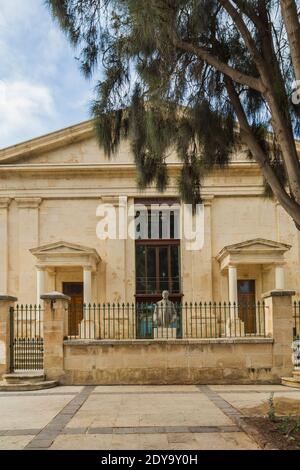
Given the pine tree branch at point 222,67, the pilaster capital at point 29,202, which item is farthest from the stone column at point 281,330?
the pilaster capital at point 29,202

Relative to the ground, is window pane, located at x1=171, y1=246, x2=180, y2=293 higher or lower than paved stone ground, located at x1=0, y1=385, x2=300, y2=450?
higher

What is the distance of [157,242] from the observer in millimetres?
27891

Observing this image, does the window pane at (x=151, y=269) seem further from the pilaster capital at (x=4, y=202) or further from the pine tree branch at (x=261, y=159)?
the pine tree branch at (x=261, y=159)

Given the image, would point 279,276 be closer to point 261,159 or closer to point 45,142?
point 45,142

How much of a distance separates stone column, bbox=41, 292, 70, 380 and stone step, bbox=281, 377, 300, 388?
17.6 feet

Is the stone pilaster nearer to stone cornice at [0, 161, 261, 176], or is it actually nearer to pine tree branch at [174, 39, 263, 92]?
stone cornice at [0, 161, 261, 176]

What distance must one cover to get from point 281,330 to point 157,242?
14.2m

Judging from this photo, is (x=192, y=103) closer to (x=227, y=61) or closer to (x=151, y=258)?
(x=227, y=61)

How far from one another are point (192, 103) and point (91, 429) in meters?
5.54

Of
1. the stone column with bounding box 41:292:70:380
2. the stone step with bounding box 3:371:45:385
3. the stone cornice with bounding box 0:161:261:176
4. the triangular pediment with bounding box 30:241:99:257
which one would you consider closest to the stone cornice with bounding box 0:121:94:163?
the stone cornice with bounding box 0:161:261:176

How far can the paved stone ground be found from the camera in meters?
7.25

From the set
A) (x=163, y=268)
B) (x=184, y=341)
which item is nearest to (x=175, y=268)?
(x=163, y=268)

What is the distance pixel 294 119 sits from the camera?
8.95 metres
